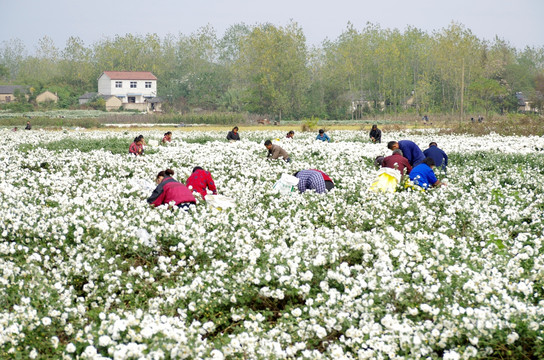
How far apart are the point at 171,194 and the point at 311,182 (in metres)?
3.45

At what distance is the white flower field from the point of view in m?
5.26

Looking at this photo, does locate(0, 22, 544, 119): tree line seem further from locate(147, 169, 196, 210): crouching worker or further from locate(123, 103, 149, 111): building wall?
locate(147, 169, 196, 210): crouching worker

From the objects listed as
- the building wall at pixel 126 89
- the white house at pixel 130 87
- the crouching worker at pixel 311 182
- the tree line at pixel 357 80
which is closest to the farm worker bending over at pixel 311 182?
the crouching worker at pixel 311 182

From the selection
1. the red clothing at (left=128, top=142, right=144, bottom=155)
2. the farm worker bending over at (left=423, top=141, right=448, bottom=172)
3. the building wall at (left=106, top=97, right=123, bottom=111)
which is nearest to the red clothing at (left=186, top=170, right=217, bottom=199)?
the farm worker bending over at (left=423, top=141, right=448, bottom=172)

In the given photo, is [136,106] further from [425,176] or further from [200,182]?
[425,176]

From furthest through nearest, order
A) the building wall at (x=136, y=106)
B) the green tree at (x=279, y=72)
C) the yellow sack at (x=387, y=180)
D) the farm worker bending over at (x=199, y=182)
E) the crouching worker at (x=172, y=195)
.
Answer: the building wall at (x=136, y=106), the green tree at (x=279, y=72), the yellow sack at (x=387, y=180), the farm worker bending over at (x=199, y=182), the crouching worker at (x=172, y=195)

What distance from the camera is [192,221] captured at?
31.7ft

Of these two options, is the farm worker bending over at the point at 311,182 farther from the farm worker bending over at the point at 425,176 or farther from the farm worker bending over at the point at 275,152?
the farm worker bending over at the point at 275,152

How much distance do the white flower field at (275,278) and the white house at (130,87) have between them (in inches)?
3714

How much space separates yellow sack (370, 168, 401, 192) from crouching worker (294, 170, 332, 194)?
1089mm

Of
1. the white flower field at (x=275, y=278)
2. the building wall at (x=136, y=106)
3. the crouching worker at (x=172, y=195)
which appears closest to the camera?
the white flower field at (x=275, y=278)

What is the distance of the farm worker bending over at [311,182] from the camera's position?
13.2 m

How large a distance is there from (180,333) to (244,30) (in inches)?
4977

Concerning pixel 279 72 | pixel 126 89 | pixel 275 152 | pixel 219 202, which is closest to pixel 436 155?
pixel 275 152
